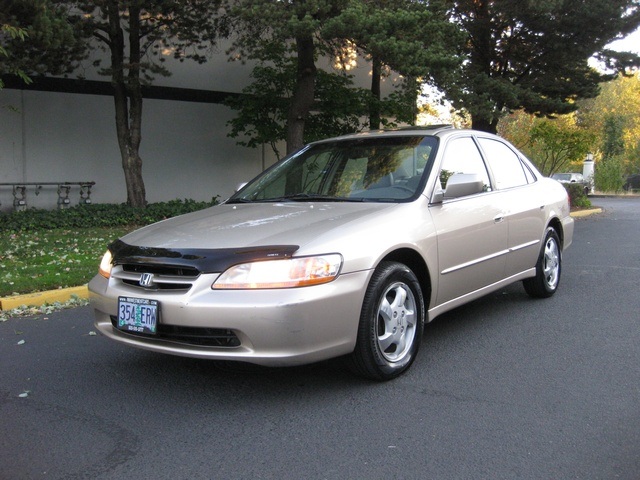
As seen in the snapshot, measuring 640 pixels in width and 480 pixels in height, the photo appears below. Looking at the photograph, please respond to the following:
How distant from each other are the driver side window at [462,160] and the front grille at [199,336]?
209 centimetres

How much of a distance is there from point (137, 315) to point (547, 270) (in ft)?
14.0

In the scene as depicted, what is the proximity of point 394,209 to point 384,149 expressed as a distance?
91 cm

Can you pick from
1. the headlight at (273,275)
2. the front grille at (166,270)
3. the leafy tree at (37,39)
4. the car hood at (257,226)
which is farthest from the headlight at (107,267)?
the leafy tree at (37,39)

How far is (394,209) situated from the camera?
4172mm

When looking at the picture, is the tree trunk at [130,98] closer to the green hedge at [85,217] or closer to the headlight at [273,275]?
the green hedge at [85,217]

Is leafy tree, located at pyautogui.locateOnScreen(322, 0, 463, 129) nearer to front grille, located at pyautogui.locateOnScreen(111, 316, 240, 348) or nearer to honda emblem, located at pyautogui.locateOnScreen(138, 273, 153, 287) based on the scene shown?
honda emblem, located at pyautogui.locateOnScreen(138, 273, 153, 287)

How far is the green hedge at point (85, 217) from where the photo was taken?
12.0 metres

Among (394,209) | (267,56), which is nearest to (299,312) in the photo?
(394,209)

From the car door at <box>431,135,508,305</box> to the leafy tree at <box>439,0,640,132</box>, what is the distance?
9864mm

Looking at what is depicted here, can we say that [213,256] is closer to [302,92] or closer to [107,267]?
[107,267]

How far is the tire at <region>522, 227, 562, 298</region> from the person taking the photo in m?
6.16

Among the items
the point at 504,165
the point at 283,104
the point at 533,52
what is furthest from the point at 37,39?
the point at 533,52

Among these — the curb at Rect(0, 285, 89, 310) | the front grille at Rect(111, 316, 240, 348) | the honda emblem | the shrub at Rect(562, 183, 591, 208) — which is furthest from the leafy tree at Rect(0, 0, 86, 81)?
the shrub at Rect(562, 183, 591, 208)

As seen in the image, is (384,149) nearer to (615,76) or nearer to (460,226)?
(460,226)
